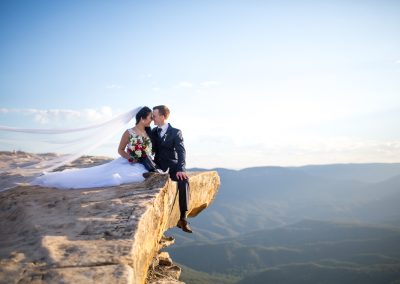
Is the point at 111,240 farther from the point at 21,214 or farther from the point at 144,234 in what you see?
the point at 21,214

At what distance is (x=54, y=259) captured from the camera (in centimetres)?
360

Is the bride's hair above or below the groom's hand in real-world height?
above

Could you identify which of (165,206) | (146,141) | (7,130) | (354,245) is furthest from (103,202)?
(354,245)

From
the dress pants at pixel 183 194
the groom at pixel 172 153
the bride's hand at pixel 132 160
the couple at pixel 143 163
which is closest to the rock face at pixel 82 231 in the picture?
the dress pants at pixel 183 194

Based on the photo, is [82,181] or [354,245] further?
[354,245]

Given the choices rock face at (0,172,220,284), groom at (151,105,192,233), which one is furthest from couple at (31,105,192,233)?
rock face at (0,172,220,284)

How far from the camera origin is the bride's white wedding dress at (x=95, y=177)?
7293 mm

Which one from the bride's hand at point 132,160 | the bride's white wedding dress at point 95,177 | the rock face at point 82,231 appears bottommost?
the rock face at point 82,231

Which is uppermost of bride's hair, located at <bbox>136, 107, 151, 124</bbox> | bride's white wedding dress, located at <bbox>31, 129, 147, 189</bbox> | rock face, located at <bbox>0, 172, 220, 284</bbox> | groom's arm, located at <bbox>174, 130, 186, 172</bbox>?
bride's hair, located at <bbox>136, 107, 151, 124</bbox>

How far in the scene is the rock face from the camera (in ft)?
11.2

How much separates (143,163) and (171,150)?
33.8 inches

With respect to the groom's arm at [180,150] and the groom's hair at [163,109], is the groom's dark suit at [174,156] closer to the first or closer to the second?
the groom's arm at [180,150]

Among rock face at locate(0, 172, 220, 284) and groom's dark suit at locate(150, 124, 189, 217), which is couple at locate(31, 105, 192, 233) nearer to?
groom's dark suit at locate(150, 124, 189, 217)

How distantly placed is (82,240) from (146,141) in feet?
13.1
